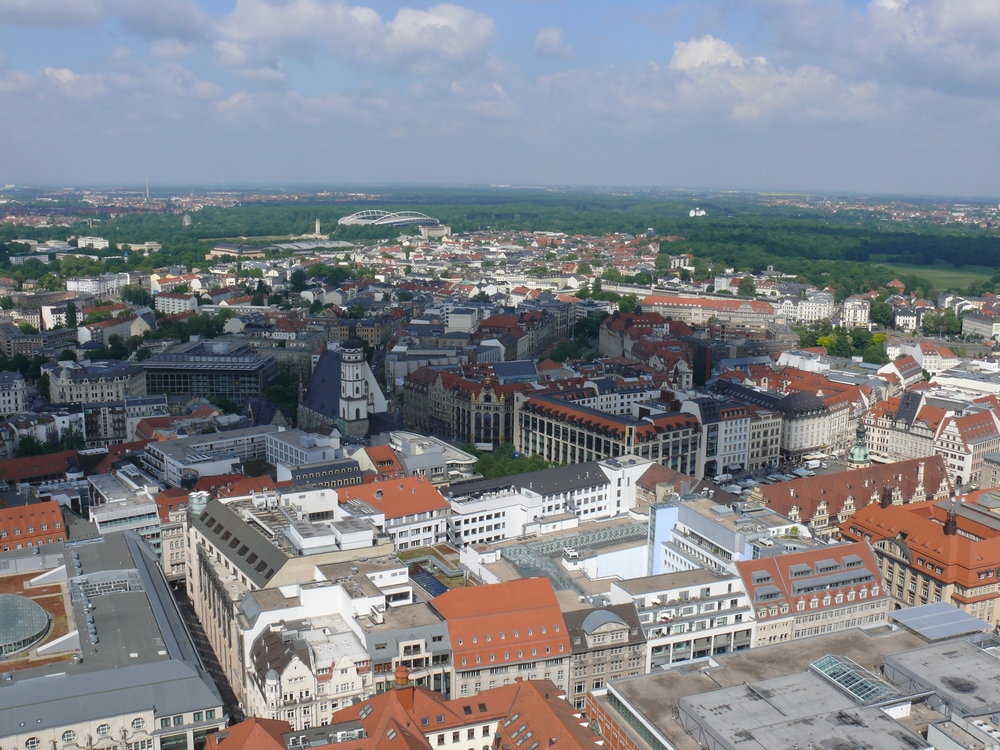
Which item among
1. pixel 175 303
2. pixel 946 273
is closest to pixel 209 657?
pixel 175 303

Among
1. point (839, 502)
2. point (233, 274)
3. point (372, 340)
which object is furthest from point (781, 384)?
point (233, 274)

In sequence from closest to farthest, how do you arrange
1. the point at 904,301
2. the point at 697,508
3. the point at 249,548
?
the point at 249,548, the point at 697,508, the point at 904,301

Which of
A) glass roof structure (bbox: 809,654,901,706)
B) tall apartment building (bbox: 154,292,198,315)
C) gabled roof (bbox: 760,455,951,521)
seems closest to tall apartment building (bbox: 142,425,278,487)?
gabled roof (bbox: 760,455,951,521)

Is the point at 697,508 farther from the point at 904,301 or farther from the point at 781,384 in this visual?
the point at 904,301

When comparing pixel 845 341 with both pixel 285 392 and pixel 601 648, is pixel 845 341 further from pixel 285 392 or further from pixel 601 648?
pixel 601 648

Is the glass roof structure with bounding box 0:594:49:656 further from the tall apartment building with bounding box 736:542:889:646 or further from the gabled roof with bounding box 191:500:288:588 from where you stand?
the tall apartment building with bounding box 736:542:889:646
